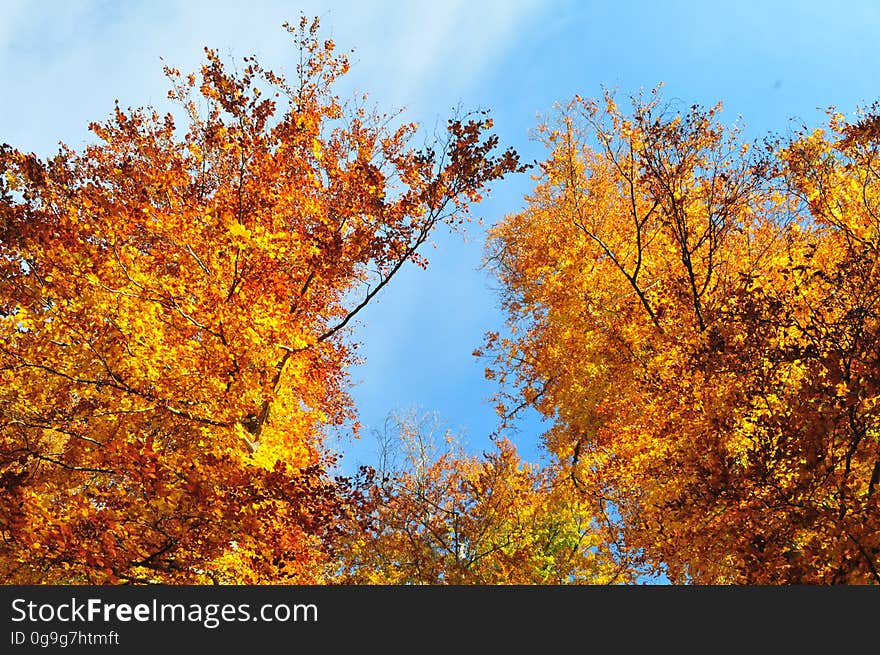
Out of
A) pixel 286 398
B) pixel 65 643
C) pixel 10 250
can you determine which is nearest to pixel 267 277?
pixel 286 398

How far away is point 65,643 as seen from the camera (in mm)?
6414

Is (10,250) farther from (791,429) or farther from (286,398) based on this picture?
(791,429)

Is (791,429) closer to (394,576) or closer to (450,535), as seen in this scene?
(450,535)

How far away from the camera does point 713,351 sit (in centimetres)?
977

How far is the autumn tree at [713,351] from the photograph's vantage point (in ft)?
25.7

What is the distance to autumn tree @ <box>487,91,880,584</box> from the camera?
782cm

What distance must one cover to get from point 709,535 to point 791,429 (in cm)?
240

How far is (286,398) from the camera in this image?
13.1 m

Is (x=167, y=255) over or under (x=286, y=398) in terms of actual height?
over

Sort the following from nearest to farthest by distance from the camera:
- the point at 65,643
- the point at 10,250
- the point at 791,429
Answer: the point at 65,643, the point at 791,429, the point at 10,250

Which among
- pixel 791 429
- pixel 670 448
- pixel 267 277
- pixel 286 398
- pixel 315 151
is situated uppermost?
pixel 315 151

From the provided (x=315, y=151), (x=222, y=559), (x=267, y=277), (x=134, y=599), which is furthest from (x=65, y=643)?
(x=315, y=151)

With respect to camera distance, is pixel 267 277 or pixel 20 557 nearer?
pixel 20 557

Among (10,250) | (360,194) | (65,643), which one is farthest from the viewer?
(360,194)
